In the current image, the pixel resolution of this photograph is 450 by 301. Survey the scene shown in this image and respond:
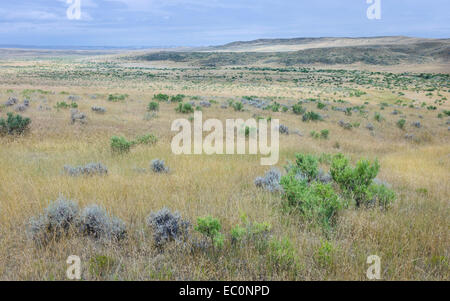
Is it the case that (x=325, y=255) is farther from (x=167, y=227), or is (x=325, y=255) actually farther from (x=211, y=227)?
(x=167, y=227)

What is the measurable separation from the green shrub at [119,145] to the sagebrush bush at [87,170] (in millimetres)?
2056

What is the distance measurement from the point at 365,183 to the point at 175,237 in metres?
3.81

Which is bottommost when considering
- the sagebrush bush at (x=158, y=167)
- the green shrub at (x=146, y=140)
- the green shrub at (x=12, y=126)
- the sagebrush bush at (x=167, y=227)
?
the sagebrush bush at (x=167, y=227)

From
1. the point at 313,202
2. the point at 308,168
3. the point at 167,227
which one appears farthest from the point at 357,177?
the point at 167,227

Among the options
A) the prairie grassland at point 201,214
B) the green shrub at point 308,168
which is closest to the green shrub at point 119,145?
the prairie grassland at point 201,214

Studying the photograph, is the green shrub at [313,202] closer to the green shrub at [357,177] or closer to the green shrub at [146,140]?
the green shrub at [357,177]

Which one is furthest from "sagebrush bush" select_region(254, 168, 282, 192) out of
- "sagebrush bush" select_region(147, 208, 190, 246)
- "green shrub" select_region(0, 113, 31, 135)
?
"green shrub" select_region(0, 113, 31, 135)

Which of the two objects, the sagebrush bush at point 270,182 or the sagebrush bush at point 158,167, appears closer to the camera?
the sagebrush bush at point 270,182

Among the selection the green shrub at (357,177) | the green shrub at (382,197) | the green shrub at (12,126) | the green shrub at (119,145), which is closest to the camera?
the green shrub at (382,197)

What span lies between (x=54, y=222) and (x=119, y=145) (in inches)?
203

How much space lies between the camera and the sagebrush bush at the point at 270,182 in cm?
579

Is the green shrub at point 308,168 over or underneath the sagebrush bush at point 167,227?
over

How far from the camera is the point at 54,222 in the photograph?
3.85 metres

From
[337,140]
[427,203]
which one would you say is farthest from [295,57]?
[427,203]
